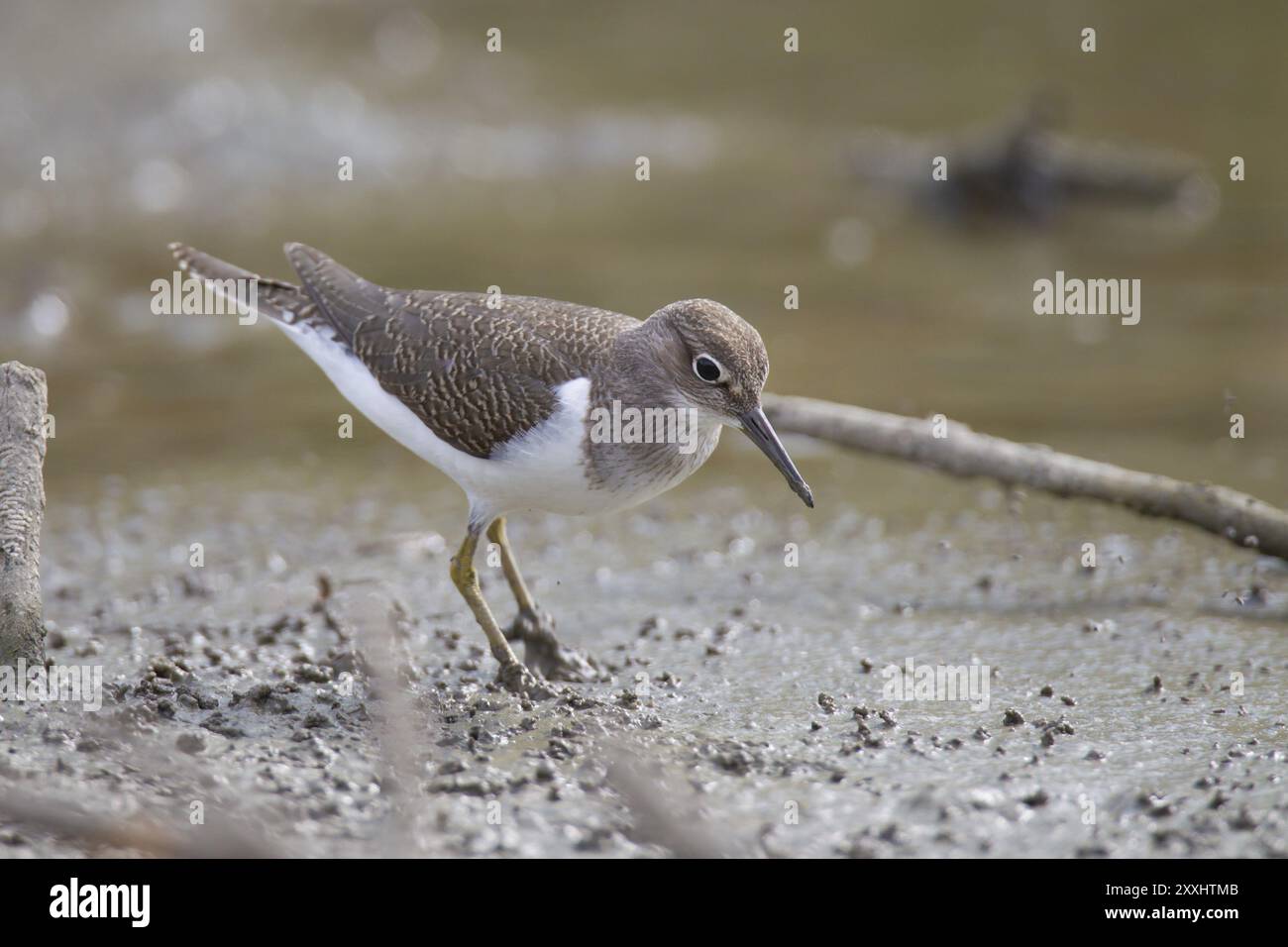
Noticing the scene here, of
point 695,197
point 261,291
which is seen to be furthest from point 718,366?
point 695,197

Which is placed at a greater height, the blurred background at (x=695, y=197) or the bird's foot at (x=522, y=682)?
the blurred background at (x=695, y=197)

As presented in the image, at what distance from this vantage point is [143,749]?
4.82m

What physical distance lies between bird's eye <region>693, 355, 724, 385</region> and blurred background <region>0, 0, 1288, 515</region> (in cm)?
326

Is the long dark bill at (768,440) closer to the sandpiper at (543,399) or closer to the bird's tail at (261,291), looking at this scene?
the sandpiper at (543,399)

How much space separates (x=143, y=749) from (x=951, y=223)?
14.0 metres

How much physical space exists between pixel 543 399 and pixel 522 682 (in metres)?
1.19

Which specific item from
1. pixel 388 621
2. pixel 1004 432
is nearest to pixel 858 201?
pixel 1004 432

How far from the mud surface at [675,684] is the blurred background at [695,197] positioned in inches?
40.5

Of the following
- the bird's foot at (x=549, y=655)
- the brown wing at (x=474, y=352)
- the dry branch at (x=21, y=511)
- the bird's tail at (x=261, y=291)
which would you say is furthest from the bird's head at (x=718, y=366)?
the dry branch at (x=21, y=511)

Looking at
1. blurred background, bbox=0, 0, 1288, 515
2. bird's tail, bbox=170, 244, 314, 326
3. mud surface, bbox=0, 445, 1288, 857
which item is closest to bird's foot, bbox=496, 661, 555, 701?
mud surface, bbox=0, 445, 1288, 857

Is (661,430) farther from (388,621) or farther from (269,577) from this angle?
(269,577)

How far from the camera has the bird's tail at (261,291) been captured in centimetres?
726

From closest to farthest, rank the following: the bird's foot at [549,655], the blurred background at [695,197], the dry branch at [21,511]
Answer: the dry branch at [21,511]
the bird's foot at [549,655]
the blurred background at [695,197]

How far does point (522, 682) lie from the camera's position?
241 inches
